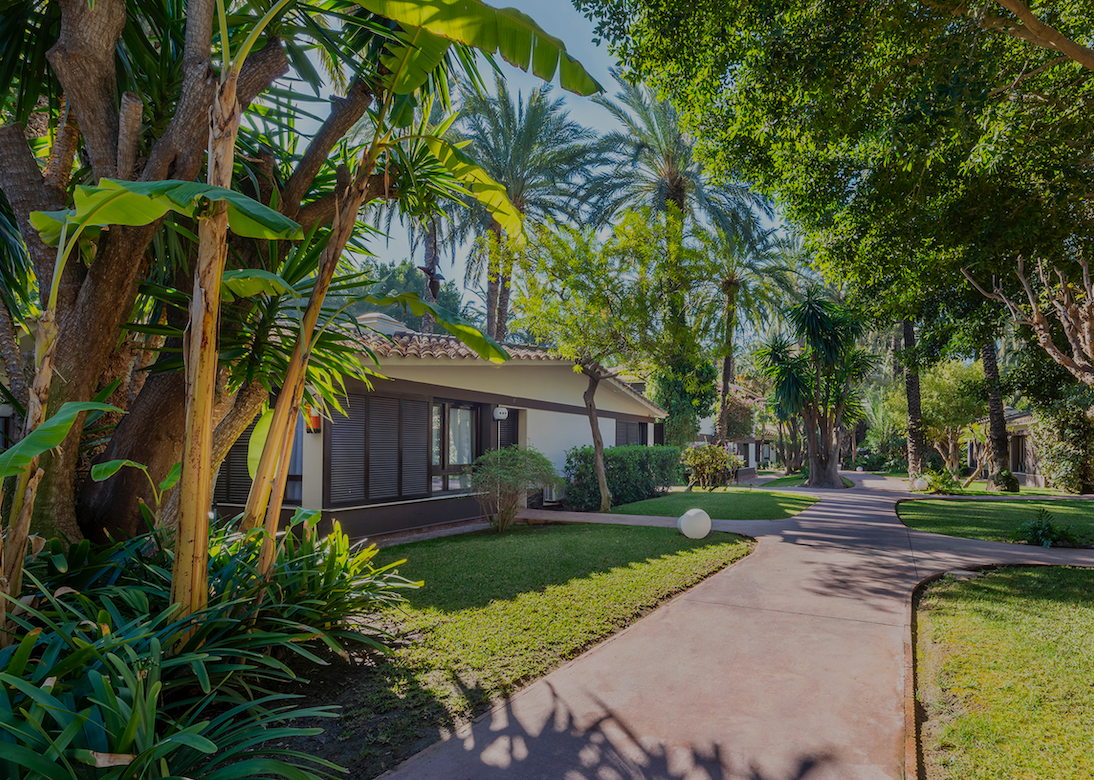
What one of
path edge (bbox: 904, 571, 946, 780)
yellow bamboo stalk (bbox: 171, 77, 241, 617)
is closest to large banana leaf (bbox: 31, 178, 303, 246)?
yellow bamboo stalk (bbox: 171, 77, 241, 617)

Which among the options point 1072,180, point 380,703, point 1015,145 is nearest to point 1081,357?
point 1072,180

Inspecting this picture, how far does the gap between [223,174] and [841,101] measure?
7.77m

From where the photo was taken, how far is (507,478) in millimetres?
11750

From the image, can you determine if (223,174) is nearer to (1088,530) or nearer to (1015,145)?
(1015,145)

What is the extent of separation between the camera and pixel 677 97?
30.0 feet

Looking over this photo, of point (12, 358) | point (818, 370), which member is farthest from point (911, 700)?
point (818, 370)

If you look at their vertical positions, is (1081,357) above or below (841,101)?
below

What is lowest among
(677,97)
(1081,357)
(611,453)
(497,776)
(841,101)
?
(497,776)

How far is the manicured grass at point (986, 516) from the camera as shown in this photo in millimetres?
11477

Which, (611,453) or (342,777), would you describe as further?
(611,453)

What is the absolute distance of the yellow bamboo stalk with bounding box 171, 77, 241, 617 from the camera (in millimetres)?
3254

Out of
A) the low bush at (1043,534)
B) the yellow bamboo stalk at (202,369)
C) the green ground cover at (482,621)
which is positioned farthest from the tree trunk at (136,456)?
the low bush at (1043,534)

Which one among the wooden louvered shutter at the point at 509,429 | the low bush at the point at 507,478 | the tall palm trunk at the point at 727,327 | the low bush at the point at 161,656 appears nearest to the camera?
the low bush at the point at 161,656

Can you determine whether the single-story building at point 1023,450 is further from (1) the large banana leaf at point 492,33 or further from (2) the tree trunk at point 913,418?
(1) the large banana leaf at point 492,33
